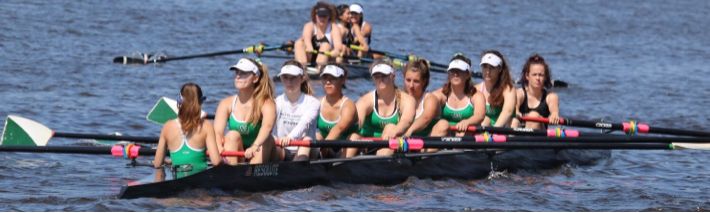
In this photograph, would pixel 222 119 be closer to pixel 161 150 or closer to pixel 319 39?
pixel 161 150

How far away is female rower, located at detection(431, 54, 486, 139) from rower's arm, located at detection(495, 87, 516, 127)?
1.50 feet

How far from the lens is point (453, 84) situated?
593 inches

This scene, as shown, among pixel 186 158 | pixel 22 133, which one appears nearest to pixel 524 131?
pixel 186 158

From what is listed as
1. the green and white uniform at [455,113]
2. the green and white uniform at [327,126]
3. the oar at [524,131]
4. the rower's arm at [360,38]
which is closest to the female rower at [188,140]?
the green and white uniform at [327,126]

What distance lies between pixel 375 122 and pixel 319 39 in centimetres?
957

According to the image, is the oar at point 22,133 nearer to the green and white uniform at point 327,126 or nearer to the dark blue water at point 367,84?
the dark blue water at point 367,84

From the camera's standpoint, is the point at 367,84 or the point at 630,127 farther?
the point at 367,84

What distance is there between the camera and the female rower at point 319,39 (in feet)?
77.0

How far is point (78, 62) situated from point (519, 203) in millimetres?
13148

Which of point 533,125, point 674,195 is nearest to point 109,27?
point 533,125

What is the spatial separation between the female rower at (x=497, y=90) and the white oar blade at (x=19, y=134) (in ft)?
15.6

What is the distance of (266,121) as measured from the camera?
12.7 meters

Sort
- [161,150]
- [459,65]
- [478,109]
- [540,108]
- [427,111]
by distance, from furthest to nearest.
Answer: [540,108]
[478,109]
[459,65]
[427,111]
[161,150]

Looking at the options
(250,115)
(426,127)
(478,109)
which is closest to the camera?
(250,115)
